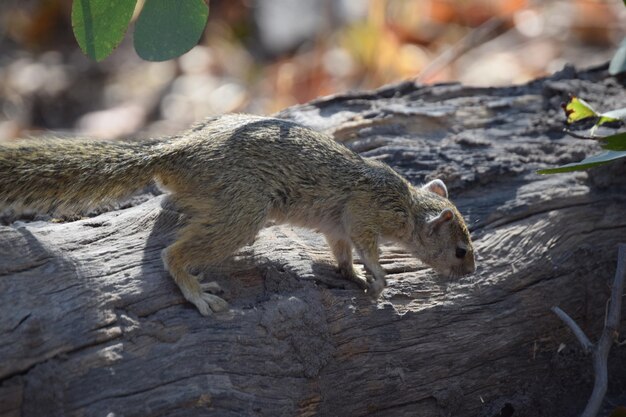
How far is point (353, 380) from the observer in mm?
3506

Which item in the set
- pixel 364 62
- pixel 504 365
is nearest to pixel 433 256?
pixel 504 365

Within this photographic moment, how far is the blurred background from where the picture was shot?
7.82 metres

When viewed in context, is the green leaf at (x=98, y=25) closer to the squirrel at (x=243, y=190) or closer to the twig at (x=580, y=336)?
the squirrel at (x=243, y=190)

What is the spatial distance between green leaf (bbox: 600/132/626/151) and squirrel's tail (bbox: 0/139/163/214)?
1940mm

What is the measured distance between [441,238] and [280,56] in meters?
4.83

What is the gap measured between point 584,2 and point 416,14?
69.8 inches

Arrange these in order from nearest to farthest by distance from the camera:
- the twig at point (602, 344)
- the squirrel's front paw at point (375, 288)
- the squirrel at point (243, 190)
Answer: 1. the twig at point (602, 344)
2. the squirrel at point (243, 190)
3. the squirrel's front paw at point (375, 288)

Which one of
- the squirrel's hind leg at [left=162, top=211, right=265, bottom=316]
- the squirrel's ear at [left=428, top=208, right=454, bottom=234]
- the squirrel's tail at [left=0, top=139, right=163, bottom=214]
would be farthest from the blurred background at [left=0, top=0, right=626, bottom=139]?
the squirrel's hind leg at [left=162, top=211, right=265, bottom=316]

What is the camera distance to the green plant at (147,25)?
307 centimetres

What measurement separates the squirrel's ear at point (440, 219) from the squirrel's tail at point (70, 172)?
140 cm

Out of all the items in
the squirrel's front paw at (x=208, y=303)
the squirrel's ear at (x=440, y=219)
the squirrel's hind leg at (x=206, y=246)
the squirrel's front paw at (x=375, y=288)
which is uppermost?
the squirrel's hind leg at (x=206, y=246)

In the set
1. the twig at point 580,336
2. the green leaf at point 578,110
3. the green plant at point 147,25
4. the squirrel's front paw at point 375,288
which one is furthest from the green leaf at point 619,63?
the green plant at point 147,25

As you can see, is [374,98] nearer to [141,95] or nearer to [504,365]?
[504,365]

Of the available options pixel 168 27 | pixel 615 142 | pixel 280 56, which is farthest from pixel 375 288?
pixel 280 56
